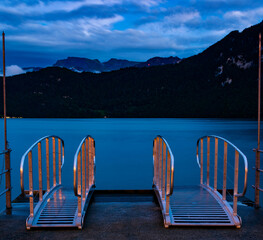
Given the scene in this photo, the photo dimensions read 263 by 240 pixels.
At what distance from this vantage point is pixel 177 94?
172 meters

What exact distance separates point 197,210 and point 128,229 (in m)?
1.17

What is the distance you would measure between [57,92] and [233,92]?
108 metres

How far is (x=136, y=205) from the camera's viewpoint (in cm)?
525

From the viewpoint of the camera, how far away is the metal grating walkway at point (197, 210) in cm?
420

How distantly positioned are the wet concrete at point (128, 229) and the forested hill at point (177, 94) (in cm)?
14064

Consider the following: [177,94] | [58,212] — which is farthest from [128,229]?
[177,94]

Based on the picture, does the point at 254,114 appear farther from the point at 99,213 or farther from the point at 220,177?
the point at 99,213

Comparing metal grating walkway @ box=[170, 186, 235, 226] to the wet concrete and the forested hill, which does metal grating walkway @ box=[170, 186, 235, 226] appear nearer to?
the wet concrete

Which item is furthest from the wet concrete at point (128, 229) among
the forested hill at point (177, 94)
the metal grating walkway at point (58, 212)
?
the forested hill at point (177, 94)

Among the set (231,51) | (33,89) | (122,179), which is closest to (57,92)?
(33,89)

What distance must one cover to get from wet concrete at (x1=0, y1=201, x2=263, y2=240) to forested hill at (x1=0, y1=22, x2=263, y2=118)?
140638mm

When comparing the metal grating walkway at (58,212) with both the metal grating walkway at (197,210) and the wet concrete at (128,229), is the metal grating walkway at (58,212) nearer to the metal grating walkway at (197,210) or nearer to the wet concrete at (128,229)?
the wet concrete at (128,229)

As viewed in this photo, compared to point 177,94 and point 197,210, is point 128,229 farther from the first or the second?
point 177,94

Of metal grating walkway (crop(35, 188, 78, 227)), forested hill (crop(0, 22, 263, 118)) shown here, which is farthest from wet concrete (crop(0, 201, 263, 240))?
forested hill (crop(0, 22, 263, 118))
